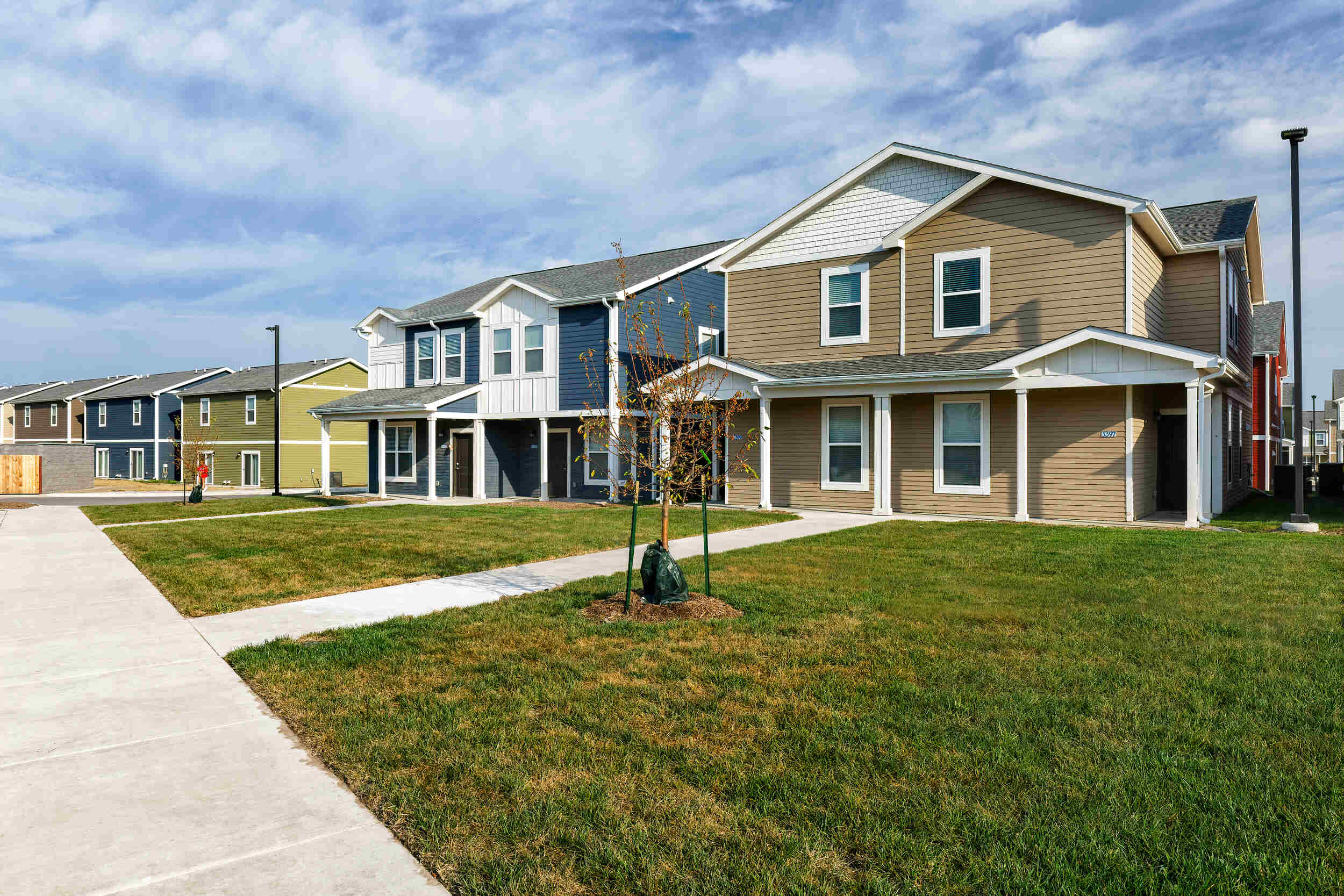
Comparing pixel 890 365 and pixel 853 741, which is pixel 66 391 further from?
pixel 853 741

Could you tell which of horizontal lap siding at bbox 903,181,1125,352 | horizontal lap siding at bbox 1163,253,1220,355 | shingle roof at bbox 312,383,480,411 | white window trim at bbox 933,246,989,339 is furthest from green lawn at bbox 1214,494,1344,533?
shingle roof at bbox 312,383,480,411

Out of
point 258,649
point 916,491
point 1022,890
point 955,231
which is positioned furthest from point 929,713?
point 955,231

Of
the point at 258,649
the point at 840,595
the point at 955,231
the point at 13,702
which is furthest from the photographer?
the point at 955,231

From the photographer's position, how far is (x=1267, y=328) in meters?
27.3

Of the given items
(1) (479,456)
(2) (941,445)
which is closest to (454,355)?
(1) (479,456)

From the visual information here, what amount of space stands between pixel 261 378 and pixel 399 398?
20.5m

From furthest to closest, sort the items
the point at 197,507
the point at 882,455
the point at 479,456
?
the point at 479,456
the point at 197,507
the point at 882,455

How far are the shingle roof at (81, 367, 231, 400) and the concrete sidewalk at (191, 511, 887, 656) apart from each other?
45796 mm

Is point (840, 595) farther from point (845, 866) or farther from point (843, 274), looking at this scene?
point (843, 274)

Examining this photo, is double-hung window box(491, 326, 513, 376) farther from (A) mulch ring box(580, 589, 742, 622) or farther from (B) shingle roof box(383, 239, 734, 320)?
(A) mulch ring box(580, 589, 742, 622)

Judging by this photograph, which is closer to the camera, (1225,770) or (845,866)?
(845,866)

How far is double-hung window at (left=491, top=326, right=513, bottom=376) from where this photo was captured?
956 inches

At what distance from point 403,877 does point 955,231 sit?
1660 cm

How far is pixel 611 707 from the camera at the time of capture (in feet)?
16.2
